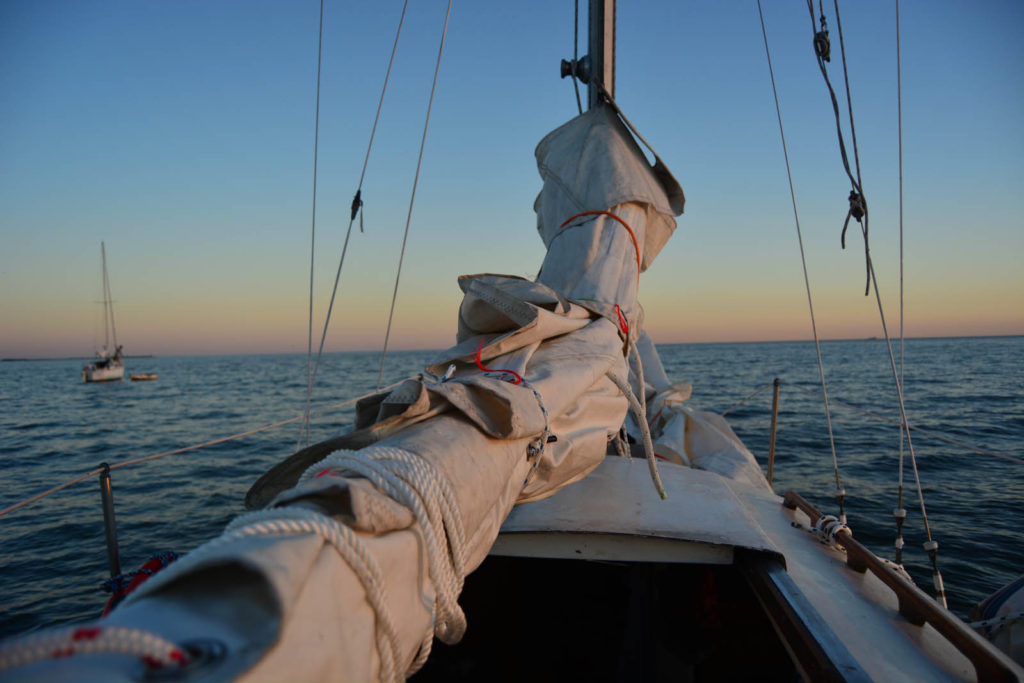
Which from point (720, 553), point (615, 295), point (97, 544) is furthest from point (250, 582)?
point (97, 544)

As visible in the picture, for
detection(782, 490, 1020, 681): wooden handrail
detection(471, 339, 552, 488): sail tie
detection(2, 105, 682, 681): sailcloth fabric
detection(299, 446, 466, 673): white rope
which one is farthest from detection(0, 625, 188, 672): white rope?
detection(782, 490, 1020, 681): wooden handrail

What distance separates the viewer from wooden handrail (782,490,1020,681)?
112 centimetres

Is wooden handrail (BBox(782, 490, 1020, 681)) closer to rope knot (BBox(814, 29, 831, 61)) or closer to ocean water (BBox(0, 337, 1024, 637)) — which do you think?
ocean water (BBox(0, 337, 1024, 637))

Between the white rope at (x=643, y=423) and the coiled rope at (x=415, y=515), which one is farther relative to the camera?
the white rope at (x=643, y=423)

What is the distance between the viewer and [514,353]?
1559 mm

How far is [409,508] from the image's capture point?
2.47ft

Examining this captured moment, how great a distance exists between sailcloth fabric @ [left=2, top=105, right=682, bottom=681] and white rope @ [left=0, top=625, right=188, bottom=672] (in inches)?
0.8

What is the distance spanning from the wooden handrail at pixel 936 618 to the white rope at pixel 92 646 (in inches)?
58.5

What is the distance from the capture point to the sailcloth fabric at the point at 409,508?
47 centimetres

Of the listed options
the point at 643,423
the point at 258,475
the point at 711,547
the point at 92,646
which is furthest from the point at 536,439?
the point at 258,475

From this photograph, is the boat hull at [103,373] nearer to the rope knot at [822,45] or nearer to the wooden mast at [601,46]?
the wooden mast at [601,46]

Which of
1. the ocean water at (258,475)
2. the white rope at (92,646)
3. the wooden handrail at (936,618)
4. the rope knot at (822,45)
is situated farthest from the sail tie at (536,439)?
the rope knot at (822,45)

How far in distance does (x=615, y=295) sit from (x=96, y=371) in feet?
108

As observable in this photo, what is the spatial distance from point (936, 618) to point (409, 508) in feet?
4.50
